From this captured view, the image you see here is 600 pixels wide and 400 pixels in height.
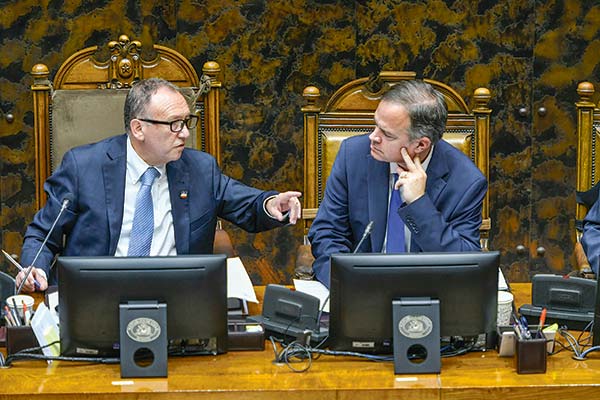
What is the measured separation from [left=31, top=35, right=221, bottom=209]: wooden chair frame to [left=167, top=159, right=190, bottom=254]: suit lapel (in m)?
0.40

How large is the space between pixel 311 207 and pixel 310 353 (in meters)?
1.21

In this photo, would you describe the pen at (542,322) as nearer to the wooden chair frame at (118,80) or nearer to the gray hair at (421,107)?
the gray hair at (421,107)

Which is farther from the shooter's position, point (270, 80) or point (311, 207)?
point (270, 80)

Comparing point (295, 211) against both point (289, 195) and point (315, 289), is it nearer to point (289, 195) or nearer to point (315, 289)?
point (289, 195)

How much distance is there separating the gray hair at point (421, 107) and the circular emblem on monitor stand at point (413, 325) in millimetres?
840

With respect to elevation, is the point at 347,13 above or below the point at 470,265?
above

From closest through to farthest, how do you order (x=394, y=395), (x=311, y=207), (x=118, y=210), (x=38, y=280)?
(x=394, y=395) → (x=38, y=280) → (x=118, y=210) → (x=311, y=207)

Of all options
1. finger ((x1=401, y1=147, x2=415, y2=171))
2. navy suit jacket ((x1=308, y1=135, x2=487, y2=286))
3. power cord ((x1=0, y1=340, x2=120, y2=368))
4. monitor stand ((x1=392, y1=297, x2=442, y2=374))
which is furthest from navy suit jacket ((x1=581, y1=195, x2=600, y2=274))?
power cord ((x1=0, y1=340, x2=120, y2=368))

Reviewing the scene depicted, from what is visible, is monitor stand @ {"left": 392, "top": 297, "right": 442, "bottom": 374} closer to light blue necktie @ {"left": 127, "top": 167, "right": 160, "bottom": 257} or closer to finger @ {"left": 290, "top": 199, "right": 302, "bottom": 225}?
finger @ {"left": 290, "top": 199, "right": 302, "bottom": 225}

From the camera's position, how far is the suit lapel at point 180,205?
10.9ft

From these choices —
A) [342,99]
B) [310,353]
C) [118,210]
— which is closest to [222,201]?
[118,210]

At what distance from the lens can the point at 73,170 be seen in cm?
330

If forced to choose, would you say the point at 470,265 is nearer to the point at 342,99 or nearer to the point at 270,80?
the point at 342,99

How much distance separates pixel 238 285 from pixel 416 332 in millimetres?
628
